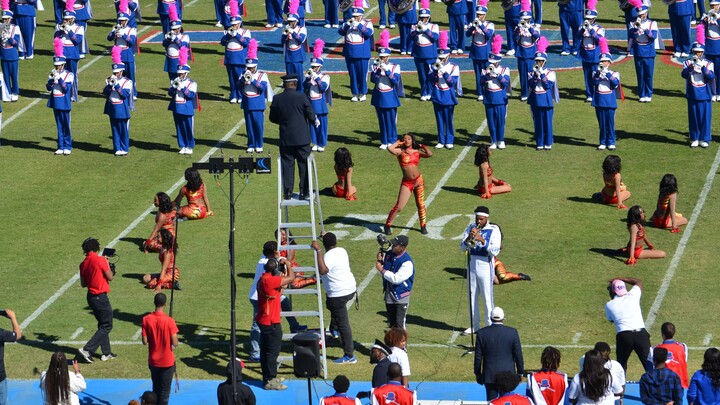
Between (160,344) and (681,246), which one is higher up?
(160,344)

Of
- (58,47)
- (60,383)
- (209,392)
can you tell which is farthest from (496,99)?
(60,383)

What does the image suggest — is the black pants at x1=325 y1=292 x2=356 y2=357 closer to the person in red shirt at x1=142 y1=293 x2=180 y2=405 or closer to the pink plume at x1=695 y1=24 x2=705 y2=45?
the person in red shirt at x1=142 y1=293 x2=180 y2=405

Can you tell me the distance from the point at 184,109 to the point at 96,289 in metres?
10.5

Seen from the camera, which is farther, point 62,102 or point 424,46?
point 424,46

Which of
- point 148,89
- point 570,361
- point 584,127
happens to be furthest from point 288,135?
point 148,89

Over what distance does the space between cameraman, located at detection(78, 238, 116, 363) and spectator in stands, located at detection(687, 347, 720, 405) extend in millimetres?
8781

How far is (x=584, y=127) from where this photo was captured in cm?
3406

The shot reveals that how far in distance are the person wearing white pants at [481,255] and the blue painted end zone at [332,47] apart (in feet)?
51.4

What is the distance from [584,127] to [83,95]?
1203 cm

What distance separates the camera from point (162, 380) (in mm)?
20688

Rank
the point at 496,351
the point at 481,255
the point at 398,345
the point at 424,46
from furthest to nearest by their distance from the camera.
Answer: the point at 424,46 < the point at 481,255 < the point at 398,345 < the point at 496,351

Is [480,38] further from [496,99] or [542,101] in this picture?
[542,101]

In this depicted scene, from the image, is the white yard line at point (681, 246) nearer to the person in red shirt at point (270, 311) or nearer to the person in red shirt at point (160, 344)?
the person in red shirt at point (270, 311)

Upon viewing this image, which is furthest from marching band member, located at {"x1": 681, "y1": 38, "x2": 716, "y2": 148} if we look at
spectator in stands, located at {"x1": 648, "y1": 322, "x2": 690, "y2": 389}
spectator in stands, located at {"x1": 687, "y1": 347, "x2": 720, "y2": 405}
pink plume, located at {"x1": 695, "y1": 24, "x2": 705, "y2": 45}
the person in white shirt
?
spectator in stands, located at {"x1": 687, "y1": 347, "x2": 720, "y2": 405}
